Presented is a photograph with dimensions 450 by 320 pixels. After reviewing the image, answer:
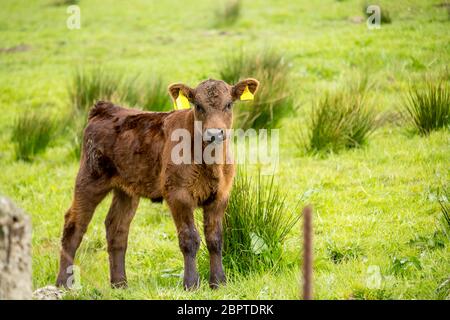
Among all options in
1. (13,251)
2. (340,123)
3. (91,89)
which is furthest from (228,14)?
(13,251)

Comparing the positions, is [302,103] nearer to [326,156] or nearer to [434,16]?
[326,156]

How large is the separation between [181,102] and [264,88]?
4.91 metres

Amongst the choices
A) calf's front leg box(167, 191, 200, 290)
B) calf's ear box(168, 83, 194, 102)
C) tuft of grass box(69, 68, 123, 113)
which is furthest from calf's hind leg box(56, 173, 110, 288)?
tuft of grass box(69, 68, 123, 113)

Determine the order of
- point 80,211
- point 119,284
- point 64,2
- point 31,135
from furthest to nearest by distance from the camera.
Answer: point 64,2
point 31,135
point 80,211
point 119,284

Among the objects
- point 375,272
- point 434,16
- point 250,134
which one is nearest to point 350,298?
point 375,272

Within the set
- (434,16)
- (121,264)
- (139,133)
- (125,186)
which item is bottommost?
(121,264)

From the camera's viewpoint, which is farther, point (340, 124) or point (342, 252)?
point (340, 124)

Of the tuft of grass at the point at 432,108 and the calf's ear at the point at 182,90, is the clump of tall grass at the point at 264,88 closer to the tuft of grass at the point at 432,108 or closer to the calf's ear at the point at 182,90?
the tuft of grass at the point at 432,108

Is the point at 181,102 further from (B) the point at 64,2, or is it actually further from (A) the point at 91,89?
(B) the point at 64,2

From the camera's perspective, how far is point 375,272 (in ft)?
17.6

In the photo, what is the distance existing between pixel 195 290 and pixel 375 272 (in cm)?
140

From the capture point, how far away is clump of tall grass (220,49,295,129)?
10922mm

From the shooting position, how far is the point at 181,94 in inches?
248

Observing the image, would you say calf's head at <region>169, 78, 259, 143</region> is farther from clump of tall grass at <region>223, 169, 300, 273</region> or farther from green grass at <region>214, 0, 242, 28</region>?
green grass at <region>214, 0, 242, 28</region>
